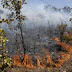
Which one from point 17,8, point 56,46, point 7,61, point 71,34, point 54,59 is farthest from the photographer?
point 56,46

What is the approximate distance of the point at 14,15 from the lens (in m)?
9.73

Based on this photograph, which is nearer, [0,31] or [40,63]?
[0,31]

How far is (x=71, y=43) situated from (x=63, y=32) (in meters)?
4.43

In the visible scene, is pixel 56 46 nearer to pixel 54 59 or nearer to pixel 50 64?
pixel 54 59

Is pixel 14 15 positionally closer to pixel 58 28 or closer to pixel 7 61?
pixel 7 61

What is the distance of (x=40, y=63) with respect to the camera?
43.9ft

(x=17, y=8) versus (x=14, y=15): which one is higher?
(x=17, y=8)

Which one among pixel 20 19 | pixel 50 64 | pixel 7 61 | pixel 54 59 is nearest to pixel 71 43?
pixel 54 59

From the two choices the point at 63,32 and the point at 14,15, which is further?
the point at 63,32

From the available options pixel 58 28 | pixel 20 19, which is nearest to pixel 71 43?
pixel 58 28

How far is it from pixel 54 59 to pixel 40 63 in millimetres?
2736

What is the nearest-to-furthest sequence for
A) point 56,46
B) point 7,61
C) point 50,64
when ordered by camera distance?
point 7,61
point 50,64
point 56,46

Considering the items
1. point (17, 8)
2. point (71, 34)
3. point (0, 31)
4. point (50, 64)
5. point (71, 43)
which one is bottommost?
point (50, 64)

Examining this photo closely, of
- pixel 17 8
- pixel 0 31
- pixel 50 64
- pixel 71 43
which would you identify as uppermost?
pixel 17 8
